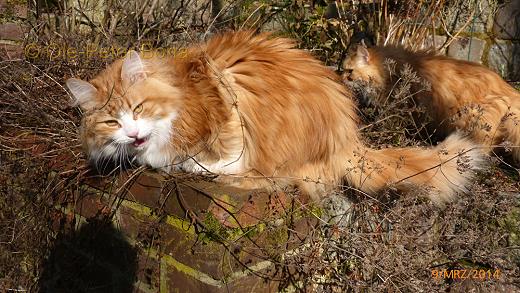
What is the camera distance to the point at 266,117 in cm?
206

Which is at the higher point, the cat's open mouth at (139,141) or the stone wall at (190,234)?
the cat's open mouth at (139,141)

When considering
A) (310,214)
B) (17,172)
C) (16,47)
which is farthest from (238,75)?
(16,47)

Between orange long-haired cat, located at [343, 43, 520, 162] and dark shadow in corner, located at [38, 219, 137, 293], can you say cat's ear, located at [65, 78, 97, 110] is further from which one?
orange long-haired cat, located at [343, 43, 520, 162]

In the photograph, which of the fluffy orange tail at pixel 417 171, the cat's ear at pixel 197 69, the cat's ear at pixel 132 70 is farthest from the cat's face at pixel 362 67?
the cat's ear at pixel 132 70

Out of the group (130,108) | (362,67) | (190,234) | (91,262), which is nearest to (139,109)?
(130,108)

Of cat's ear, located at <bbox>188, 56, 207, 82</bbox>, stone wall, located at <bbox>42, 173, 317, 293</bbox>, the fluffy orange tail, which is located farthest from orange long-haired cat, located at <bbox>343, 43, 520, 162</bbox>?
stone wall, located at <bbox>42, 173, 317, 293</bbox>

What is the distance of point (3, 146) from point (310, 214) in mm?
1703

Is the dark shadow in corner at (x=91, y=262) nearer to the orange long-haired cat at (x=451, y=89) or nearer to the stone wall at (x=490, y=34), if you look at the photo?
the orange long-haired cat at (x=451, y=89)

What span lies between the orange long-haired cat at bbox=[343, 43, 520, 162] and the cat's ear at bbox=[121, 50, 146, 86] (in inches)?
61.3

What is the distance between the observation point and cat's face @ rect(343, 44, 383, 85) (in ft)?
11.8

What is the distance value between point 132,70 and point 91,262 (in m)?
0.98

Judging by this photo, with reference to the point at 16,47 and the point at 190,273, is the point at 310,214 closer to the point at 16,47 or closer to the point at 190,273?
the point at 190,273

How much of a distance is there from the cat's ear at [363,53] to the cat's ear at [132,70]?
2124 millimetres

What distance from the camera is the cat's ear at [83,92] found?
1943 mm
